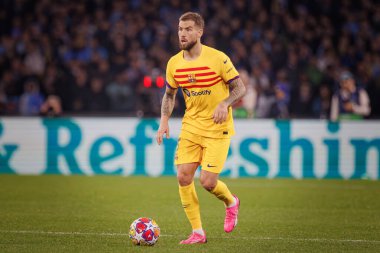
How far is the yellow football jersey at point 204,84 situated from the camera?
8.14 m

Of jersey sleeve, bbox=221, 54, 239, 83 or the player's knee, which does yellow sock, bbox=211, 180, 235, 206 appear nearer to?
the player's knee

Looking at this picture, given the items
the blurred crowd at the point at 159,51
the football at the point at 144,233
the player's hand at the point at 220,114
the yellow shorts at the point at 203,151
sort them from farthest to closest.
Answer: the blurred crowd at the point at 159,51 → the yellow shorts at the point at 203,151 → the football at the point at 144,233 → the player's hand at the point at 220,114

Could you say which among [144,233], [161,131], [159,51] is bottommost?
[144,233]

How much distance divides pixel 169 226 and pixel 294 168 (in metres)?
6.95

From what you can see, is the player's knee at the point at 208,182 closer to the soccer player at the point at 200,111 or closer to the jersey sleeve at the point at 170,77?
the soccer player at the point at 200,111

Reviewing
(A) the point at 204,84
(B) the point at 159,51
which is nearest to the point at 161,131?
(A) the point at 204,84

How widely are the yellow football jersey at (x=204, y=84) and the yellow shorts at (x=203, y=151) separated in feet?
0.19

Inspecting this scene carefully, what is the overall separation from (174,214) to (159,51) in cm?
961

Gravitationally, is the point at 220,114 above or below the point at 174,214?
above

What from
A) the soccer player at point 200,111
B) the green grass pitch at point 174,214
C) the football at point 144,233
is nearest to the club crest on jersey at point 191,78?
the soccer player at point 200,111

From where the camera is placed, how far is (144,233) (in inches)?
312

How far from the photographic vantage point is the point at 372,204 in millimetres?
12094

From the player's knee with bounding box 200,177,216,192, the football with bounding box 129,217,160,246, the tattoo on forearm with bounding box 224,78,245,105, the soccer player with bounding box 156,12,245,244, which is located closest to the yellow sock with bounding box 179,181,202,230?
the soccer player with bounding box 156,12,245,244

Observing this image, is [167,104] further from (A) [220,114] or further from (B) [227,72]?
(A) [220,114]
